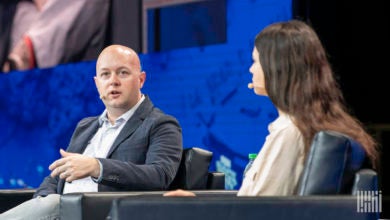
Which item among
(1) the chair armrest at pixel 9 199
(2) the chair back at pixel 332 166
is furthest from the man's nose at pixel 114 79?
(2) the chair back at pixel 332 166

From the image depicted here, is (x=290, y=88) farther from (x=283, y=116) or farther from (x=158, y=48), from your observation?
(x=158, y=48)

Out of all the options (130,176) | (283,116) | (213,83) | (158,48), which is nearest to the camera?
(283,116)

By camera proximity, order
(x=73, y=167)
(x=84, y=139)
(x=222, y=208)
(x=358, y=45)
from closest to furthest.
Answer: (x=222, y=208) < (x=73, y=167) < (x=84, y=139) < (x=358, y=45)

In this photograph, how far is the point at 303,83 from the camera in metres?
2.21

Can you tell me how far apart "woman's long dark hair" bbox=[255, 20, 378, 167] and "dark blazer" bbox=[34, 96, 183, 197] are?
0.93 m

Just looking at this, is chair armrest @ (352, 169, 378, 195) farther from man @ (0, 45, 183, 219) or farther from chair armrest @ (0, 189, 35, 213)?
chair armrest @ (0, 189, 35, 213)

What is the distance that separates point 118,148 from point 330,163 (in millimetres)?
1313

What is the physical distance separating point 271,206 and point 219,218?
6.0 inches

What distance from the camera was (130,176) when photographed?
2.98 m

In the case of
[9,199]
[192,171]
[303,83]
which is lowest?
[9,199]

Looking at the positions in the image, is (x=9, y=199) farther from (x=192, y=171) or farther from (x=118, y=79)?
(x=192, y=171)

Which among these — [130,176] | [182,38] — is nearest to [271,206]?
[130,176]

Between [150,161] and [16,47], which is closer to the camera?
[150,161]

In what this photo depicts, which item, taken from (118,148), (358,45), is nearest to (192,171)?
(118,148)
